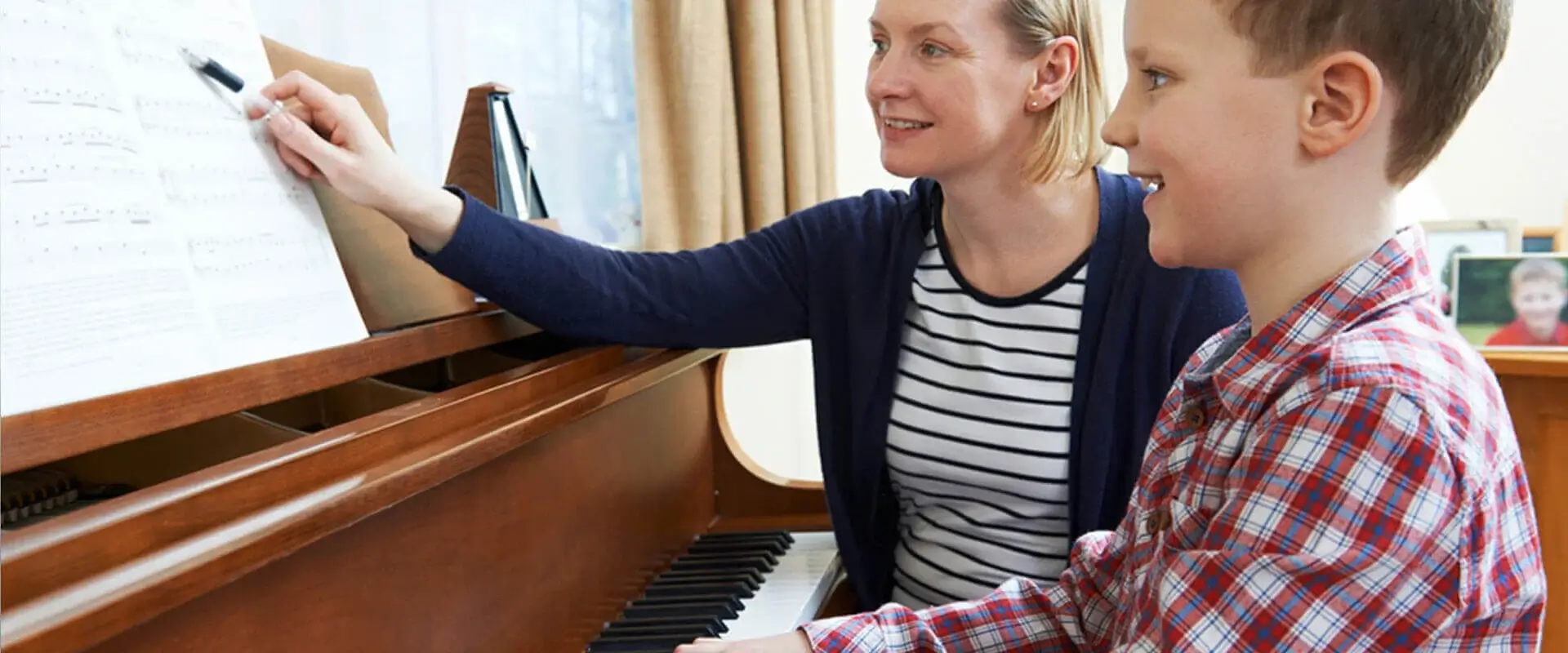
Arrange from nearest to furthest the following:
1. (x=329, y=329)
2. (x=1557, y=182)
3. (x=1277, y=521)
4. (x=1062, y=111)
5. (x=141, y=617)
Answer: (x=141, y=617)
(x=1277, y=521)
(x=329, y=329)
(x=1062, y=111)
(x=1557, y=182)

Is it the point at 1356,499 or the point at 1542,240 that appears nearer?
the point at 1356,499

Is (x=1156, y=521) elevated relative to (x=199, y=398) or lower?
lower

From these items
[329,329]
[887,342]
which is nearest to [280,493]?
[329,329]

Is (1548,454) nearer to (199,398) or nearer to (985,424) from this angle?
(985,424)

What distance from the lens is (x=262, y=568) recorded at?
0.70 m

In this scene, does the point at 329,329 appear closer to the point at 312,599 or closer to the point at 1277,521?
the point at 312,599

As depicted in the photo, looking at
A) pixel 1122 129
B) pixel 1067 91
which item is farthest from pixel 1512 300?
pixel 1122 129

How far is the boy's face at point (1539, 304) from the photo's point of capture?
7.17 feet

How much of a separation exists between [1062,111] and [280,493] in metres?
0.92

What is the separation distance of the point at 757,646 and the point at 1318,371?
16.8 inches

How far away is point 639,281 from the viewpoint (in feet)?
Answer: 4.25

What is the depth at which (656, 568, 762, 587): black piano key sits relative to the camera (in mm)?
1279

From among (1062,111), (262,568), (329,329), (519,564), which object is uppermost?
(1062,111)

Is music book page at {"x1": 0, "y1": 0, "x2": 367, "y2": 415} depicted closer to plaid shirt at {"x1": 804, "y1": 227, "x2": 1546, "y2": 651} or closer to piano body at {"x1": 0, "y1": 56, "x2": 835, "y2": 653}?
piano body at {"x1": 0, "y1": 56, "x2": 835, "y2": 653}
